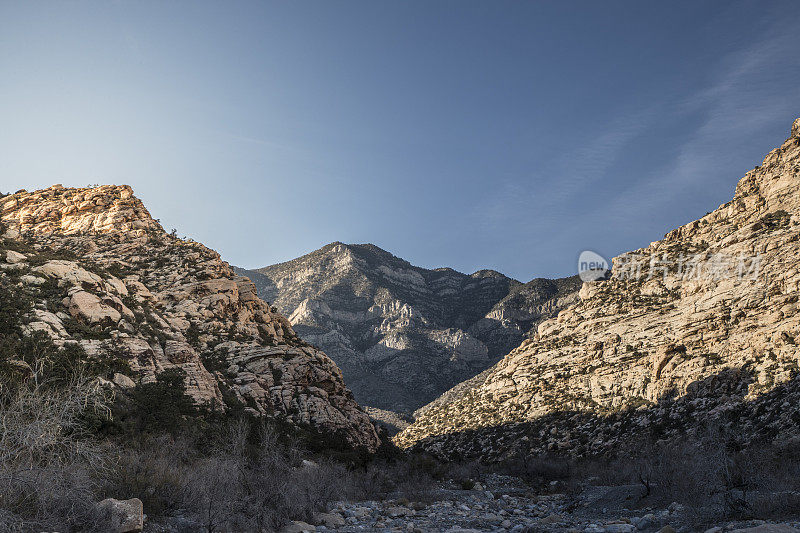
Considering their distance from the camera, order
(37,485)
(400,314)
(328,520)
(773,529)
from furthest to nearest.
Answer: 1. (400,314)
2. (328,520)
3. (37,485)
4. (773,529)

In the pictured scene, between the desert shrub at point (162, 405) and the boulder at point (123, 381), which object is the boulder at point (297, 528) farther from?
the boulder at point (123, 381)

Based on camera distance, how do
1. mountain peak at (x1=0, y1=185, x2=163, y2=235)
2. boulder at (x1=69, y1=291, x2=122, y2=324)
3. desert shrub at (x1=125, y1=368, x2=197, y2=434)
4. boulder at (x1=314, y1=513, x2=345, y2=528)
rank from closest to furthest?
boulder at (x1=314, y1=513, x2=345, y2=528)
desert shrub at (x1=125, y1=368, x2=197, y2=434)
boulder at (x1=69, y1=291, x2=122, y2=324)
mountain peak at (x1=0, y1=185, x2=163, y2=235)

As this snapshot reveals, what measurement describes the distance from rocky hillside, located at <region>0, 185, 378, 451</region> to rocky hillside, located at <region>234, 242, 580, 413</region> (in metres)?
48.0

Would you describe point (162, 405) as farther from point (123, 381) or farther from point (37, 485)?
point (37, 485)

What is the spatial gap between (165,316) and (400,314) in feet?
254

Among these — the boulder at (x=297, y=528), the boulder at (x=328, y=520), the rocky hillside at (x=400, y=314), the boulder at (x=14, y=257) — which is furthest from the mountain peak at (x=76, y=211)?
the rocky hillside at (x=400, y=314)

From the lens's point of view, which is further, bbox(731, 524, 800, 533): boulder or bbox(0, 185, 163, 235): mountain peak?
bbox(0, 185, 163, 235): mountain peak

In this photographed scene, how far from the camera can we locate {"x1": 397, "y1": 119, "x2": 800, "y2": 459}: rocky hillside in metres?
22.3

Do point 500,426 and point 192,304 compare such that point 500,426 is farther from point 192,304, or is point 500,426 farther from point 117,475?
point 117,475

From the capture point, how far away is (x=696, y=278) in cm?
3070

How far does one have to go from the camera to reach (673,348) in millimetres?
27172

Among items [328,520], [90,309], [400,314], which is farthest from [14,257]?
[400,314]

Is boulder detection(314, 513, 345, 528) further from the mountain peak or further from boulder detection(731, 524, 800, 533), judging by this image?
the mountain peak

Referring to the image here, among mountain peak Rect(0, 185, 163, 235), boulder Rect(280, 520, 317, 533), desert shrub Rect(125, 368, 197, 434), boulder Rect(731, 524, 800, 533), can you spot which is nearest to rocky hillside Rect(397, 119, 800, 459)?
boulder Rect(731, 524, 800, 533)
